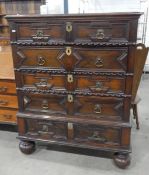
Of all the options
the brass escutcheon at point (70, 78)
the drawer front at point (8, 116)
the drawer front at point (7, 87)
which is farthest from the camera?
the drawer front at point (8, 116)

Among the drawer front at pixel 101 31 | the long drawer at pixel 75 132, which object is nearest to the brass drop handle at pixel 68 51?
the drawer front at pixel 101 31

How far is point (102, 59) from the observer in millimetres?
1622

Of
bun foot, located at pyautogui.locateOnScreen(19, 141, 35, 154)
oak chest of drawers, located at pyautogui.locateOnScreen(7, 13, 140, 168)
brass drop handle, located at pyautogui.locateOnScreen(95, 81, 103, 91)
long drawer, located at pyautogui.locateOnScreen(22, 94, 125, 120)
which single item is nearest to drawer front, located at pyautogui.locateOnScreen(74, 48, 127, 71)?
oak chest of drawers, located at pyautogui.locateOnScreen(7, 13, 140, 168)

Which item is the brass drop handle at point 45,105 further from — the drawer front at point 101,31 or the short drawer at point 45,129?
the drawer front at point 101,31

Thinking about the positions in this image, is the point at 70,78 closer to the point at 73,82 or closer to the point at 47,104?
the point at 73,82

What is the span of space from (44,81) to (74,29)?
1.52 ft

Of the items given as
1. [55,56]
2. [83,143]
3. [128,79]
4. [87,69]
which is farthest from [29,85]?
[128,79]

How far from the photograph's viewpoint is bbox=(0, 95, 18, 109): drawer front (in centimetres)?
210

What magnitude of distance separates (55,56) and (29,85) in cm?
33

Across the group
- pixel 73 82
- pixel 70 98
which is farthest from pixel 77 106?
pixel 73 82

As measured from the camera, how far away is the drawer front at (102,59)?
5.20ft

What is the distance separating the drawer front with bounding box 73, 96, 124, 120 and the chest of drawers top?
0.42 m

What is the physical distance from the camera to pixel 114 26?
59.7 inches

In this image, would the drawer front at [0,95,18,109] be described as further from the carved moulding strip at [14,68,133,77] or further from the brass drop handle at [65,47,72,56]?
the brass drop handle at [65,47,72,56]
